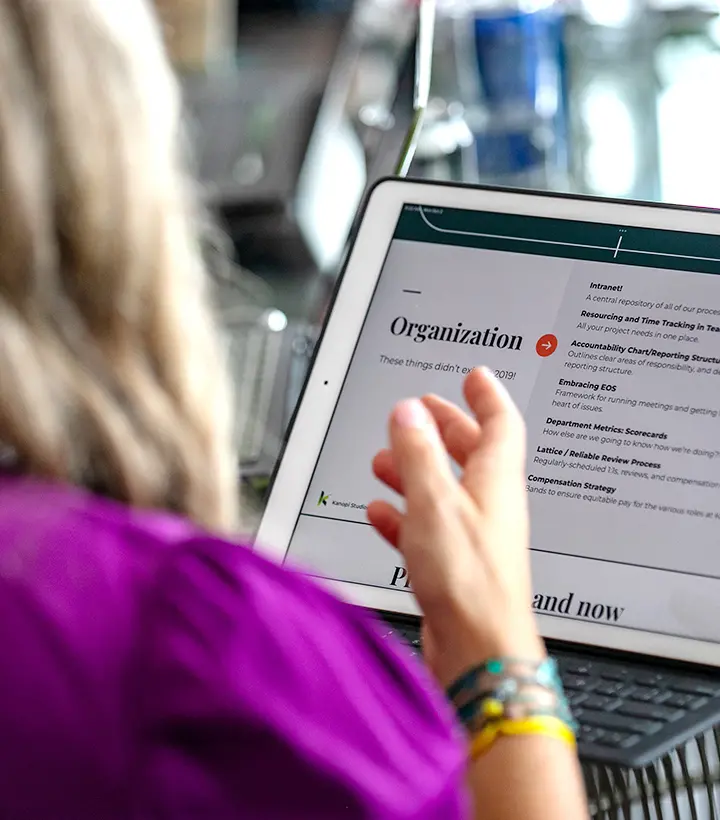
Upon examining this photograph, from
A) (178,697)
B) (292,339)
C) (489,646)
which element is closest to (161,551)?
(178,697)

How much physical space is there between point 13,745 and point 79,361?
15 cm

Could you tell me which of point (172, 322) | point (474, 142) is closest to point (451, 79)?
point (474, 142)

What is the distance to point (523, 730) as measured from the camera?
0.40 metres

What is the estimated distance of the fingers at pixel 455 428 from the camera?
1.47 ft

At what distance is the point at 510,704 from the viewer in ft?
1.31

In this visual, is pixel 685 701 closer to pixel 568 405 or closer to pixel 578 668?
pixel 578 668

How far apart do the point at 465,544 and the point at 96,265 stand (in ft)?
0.61

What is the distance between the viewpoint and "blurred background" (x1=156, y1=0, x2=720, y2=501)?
4.25 ft

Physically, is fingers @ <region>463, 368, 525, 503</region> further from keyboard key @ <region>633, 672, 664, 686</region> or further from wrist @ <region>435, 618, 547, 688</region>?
keyboard key @ <region>633, 672, 664, 686</region>

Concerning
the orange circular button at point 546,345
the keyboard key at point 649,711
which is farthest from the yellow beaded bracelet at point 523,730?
the orange circular button at point 546,345

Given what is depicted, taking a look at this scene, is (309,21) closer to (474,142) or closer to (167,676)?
(474,142)

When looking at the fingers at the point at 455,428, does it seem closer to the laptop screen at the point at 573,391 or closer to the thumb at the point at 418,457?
the thumb at the point at 418,457

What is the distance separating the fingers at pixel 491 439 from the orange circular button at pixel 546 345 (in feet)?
0.56

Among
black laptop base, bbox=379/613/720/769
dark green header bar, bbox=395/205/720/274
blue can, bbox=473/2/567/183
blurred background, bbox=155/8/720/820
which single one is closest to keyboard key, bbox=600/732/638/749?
Result: black laptop base, bbox=379/613/720/769
